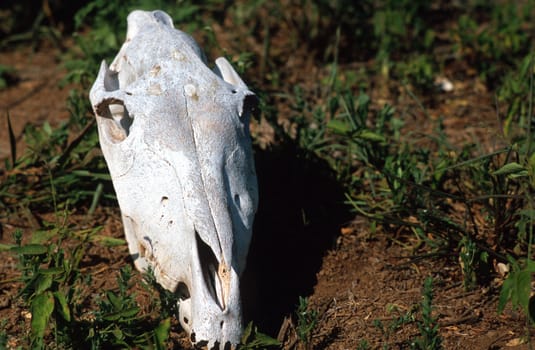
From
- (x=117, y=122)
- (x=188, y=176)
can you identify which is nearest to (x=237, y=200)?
(x=188, y=176)

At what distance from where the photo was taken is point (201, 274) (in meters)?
2.88

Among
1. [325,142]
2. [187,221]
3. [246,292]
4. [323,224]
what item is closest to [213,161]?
[187,221]

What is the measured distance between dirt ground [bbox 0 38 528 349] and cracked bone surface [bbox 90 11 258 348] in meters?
0.35

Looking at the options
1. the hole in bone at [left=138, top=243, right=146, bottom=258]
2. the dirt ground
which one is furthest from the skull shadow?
the hole in bone at [left=138, top=243, right=146, bottom=258]

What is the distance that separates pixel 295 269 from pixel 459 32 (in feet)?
Answer: 8.63

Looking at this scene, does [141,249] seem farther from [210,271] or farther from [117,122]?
[117,122]

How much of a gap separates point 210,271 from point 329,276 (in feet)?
2.82

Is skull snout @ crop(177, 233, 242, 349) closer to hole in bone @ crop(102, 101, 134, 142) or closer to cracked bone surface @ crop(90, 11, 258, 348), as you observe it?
cracked bone surface @ crop(90, 11, 258, 348)

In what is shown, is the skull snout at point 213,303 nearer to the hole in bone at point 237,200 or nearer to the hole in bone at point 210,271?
the hole in bone at point 210,271

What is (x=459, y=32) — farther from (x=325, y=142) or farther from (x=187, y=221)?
(x=187, y=221)

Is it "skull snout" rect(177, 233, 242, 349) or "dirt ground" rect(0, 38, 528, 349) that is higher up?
"skull snout" rect(177, 233, 242, 349)

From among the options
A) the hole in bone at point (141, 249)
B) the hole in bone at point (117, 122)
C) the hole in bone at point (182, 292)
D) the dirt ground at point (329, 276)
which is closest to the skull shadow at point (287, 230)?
the dirt ground at point (329, 276)

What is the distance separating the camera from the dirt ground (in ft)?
10.7

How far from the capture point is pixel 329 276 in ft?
12.0
